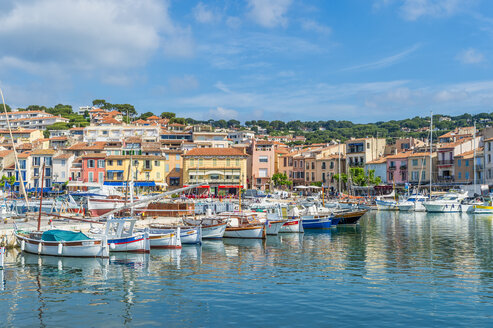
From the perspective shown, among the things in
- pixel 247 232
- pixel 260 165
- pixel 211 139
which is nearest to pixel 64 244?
pixel 247 232

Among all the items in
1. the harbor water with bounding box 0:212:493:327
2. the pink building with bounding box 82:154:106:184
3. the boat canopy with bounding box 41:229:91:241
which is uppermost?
the pink building with bounding box 82:154:106:184

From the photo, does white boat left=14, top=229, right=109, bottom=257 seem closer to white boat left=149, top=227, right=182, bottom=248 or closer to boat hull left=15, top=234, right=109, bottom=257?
boat hull left=15, top=234, right=109, bottom=257

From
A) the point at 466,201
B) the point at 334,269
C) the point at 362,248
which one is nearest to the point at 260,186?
the point at 466,201

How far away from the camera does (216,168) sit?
319ft

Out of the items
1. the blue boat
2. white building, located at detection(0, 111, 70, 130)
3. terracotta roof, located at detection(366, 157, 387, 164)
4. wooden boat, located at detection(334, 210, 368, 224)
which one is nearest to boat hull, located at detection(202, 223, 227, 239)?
the blue boat

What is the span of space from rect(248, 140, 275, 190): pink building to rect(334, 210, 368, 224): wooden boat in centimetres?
5179

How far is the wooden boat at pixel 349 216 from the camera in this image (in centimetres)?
5425

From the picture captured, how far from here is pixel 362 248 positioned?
36.4 metres

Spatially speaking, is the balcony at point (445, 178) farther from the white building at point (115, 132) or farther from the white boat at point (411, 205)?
the white building at point (115, 132)

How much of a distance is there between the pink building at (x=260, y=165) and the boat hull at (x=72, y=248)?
75.4 m

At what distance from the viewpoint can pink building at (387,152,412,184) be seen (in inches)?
3957

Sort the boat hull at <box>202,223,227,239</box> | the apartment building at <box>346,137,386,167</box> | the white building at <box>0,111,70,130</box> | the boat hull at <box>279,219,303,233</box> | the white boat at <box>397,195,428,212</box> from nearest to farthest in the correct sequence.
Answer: the boat hull at <box>202,223,227,239</box>, the boat hull at <box>279,219,303,233</box>, the white boat at <box>397,195,428,212</box>, the apartment building at <box>346,137,386,167</box>, the white building at <box>0,111,70,130</box>

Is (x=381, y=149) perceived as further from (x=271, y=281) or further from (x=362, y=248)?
(x=271, y=281)

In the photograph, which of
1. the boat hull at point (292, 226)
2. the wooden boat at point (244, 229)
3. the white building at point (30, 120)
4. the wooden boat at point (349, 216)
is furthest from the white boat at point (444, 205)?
the white building at point (30, 120)
